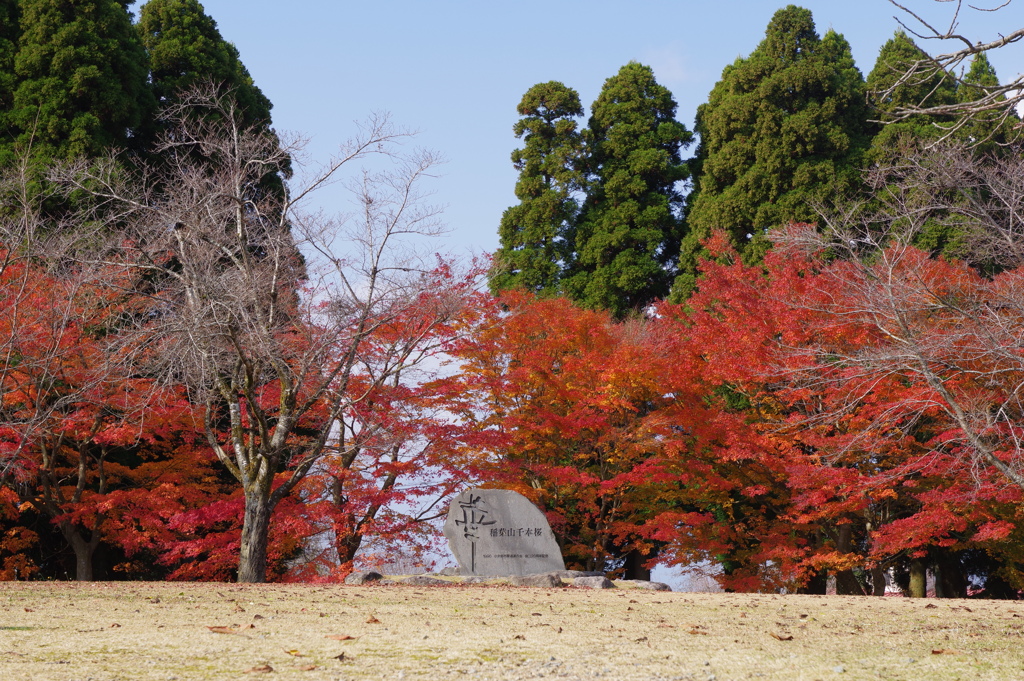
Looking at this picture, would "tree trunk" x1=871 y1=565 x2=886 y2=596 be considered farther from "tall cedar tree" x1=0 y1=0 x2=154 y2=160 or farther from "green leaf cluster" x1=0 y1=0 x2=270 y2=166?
"tall cedar tree" x1=0 y1=0 x2=154 y2=160

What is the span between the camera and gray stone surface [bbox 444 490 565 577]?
12406 mm

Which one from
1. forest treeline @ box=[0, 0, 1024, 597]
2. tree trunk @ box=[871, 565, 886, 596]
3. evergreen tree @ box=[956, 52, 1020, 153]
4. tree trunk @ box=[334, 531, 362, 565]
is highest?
evergreen tree @ box=[956, 52, 1020, 153]

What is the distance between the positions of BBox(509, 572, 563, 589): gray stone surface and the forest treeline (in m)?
2.54

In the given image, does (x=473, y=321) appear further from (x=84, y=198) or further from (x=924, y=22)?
(x=924, y=22)

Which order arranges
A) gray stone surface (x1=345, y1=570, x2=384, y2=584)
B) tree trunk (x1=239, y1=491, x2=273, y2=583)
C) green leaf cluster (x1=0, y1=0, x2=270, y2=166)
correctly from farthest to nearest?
green leaf cluster (x1=0, y1=0, x2=270, y2=166) < gray stone surface (x1=345, y1=570, x2=384, y2=584) < tree trunk (x1=239, y1=491, x2=273, y2=583)

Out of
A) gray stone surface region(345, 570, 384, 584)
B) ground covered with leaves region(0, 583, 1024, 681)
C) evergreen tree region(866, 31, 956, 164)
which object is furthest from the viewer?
evergreen tree region(866, 31, 956, 164)

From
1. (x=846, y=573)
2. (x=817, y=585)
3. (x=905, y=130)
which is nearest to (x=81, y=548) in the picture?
(x=846, y=573)

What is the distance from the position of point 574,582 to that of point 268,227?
648cm

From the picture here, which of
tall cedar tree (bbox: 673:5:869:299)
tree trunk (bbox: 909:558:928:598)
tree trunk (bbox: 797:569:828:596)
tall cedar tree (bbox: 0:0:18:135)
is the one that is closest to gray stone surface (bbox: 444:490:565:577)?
tree trunk (bbox: 797:569:828:596)

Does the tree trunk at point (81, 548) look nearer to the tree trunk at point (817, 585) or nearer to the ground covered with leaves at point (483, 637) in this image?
the ground covered with leaves at point (483, 637)

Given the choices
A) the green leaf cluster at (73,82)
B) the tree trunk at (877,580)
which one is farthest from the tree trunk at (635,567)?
the green leaf cluster at (73,82)

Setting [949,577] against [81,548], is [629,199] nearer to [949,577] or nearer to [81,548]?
[949,577]

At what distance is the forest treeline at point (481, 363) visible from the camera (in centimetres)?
1113

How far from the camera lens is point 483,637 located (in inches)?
221
